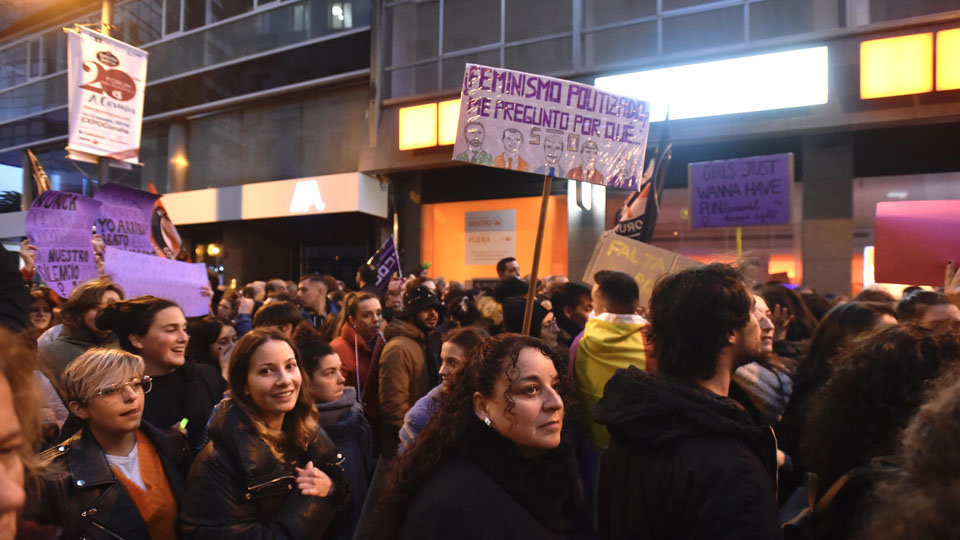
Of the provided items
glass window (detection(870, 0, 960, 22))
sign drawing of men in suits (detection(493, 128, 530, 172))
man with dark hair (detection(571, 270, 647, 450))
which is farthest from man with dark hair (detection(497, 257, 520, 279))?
glass window (detection(870, 0, 960, 22))

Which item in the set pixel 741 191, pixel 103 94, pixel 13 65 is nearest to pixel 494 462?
pixel 741 191

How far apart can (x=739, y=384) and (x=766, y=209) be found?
5341 mm

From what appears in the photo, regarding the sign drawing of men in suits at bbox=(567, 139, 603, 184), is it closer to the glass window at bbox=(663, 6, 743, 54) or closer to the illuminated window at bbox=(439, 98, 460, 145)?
the glass window at bbox=(663, 6, 743, 54)

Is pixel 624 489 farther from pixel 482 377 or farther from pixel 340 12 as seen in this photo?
pixel 340 12

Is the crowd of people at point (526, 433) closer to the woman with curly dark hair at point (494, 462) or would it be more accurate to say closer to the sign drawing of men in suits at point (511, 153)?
the woman with curly dark hair at point (494, 462)

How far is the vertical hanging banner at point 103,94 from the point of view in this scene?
716 cm

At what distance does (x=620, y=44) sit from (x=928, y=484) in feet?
39.8

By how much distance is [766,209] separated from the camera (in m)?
7.68

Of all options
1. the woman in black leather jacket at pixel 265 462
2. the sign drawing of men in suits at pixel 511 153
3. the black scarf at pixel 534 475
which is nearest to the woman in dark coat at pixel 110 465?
the woman in black leather jacket at pixel 265 462

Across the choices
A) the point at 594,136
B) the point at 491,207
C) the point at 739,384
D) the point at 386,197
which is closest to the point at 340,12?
the point at 386,197

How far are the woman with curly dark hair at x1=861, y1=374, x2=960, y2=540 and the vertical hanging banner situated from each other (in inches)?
328

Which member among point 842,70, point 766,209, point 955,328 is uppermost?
point 842,70

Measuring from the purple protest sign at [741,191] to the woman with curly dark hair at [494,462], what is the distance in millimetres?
6606

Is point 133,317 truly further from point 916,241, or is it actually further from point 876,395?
point 916,241
